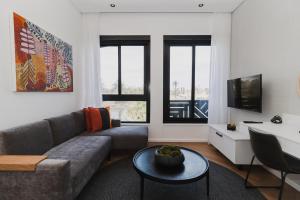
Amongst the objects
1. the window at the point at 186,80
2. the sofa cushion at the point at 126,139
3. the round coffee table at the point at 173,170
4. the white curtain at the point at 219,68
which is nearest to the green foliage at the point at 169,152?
the round coffee table at the point at 173,170

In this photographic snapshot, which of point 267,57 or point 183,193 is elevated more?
point 267,57

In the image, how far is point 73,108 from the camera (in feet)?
Result: 11.2

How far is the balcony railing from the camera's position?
396 cm

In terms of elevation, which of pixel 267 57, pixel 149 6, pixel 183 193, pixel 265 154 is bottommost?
pixel 183 193

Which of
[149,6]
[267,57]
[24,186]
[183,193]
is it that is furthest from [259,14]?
[24,186]

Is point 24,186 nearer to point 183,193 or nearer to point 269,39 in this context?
point 183,193

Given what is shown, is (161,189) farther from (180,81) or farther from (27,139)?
(180,81)

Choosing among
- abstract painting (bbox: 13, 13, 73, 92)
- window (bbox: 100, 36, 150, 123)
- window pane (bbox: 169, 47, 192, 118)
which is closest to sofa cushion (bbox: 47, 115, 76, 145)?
abstract painting (bbox: 13, 13, 73, 92)

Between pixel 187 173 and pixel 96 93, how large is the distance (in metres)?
2.74

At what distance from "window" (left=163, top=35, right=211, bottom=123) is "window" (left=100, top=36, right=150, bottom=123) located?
0.50 m

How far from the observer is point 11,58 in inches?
70.6

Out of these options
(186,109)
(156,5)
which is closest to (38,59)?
(156,5)

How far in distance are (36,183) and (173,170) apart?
3.97 feet

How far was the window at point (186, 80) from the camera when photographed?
3840mm
